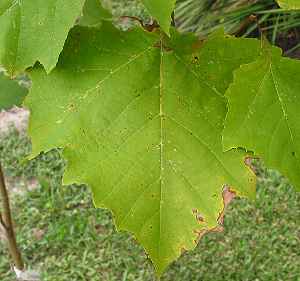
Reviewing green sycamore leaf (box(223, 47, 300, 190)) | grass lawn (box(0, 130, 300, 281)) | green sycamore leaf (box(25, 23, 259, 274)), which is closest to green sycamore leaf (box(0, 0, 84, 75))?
green sycamore leaf (box(25, 23, 259, 274))

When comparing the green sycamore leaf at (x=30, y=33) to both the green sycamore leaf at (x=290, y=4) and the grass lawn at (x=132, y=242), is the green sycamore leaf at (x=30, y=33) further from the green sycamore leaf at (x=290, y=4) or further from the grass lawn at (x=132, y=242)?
the grass lawn at (x=132, y=242)

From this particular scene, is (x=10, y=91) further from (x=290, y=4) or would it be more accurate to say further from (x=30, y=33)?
(x=290, y=4)

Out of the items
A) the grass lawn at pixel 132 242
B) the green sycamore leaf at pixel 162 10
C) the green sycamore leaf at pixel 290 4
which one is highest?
the green sycamore leaf at pixel 162 10

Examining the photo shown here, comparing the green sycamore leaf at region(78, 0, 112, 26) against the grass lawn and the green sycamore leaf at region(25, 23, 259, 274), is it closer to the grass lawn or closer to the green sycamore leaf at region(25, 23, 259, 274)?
the green sycamore leaf at region(25, 23, 259, 274)

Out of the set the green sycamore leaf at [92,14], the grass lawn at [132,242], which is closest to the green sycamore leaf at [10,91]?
the green sycamore leaf at [92,14]

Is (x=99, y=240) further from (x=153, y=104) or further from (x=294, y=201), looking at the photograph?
(x=153, y=104)

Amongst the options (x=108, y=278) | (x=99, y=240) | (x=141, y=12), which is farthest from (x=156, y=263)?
(x=141, y=12)
